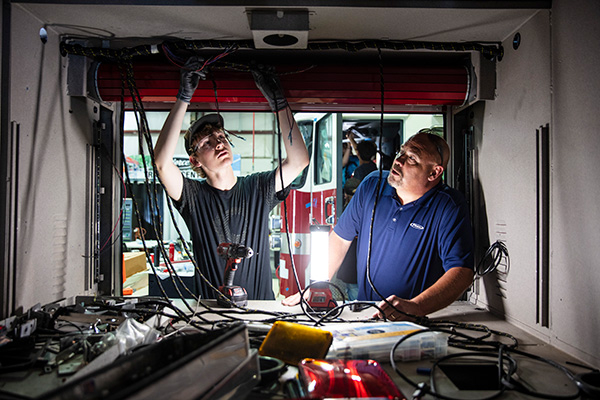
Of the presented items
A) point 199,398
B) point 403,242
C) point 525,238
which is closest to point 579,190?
point 525,238

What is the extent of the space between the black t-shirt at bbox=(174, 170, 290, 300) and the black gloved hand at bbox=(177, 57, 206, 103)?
706 mm

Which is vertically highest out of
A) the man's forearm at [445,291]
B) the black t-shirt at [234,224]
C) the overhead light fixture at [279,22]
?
the overhead light fixture at [279,22]

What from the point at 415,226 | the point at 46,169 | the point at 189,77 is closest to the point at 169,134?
the point at 189,77

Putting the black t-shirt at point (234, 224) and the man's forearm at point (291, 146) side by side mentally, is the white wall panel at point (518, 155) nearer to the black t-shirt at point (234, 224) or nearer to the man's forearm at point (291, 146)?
the man's forearm at point (291, 146)

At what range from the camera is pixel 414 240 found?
6.95 ft

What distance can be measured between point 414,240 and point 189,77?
4.86 feet

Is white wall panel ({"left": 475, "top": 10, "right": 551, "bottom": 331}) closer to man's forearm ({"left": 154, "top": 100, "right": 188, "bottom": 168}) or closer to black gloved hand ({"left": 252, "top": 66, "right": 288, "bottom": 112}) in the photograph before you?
black gloved hand ({"left": 252, "top": 66, "right": 288, "bottom": 112})

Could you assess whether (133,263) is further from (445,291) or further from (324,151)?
(445,291)

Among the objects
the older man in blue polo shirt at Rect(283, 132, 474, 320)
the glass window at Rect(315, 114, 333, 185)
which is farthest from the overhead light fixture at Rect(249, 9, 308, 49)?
the glass window at Rect(315, 114, 333, 185)

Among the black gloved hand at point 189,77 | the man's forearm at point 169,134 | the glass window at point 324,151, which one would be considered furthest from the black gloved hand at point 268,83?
the glass window at point 324,151

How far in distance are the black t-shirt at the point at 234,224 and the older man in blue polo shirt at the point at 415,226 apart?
0.61 m

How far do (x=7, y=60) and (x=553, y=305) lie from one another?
7.29 ft

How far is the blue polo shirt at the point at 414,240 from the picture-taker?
1927mm

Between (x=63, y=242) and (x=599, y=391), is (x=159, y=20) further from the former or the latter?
(x=599, y=391)
